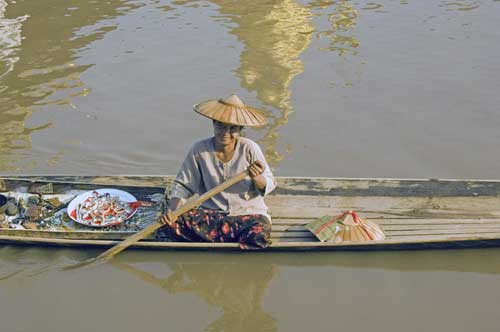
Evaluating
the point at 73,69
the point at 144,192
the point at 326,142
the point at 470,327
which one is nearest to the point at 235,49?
the point at 73,69

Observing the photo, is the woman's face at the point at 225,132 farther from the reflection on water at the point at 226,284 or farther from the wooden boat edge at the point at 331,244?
the reflection on water at the point at 226,284

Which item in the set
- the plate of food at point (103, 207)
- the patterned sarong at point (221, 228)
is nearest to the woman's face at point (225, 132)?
the patterned sarong at point (221, 228)

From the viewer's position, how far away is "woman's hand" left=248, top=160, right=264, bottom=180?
13.8 ft

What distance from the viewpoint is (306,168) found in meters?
6.26

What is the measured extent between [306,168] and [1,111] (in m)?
4.06

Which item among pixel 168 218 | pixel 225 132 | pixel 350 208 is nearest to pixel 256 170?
pixel 225 132

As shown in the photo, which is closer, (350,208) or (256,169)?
(256,169)

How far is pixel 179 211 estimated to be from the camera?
4402mm

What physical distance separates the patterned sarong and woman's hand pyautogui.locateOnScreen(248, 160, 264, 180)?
1.67 feet

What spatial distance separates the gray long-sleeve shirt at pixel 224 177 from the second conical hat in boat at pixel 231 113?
38cm

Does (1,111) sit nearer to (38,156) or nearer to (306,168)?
(38,156)

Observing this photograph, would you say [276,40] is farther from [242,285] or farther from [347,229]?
[242,285]

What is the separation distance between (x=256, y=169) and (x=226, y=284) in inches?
39.5

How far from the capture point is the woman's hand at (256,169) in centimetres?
421
